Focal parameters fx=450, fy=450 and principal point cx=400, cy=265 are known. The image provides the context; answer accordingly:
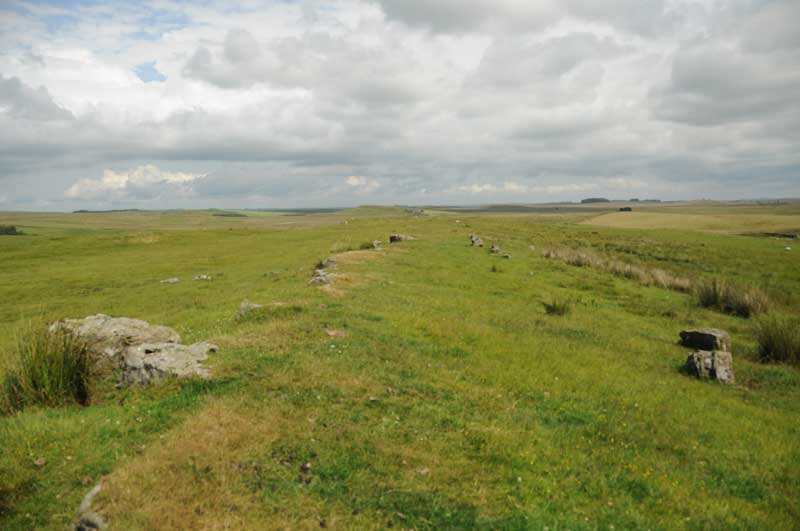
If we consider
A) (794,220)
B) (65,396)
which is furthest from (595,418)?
(794,220)

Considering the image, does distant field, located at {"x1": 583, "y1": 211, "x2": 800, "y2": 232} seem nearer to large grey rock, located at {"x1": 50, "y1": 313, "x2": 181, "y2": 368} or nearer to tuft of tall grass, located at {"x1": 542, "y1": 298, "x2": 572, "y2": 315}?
tuft of tall grass, located at {"x1": 542, "y1": 298, "x2": 572, "y2": 315}

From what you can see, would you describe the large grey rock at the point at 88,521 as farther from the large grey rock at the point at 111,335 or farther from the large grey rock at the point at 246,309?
the large grey rock at the point at 246,309

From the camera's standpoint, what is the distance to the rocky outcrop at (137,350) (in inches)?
431

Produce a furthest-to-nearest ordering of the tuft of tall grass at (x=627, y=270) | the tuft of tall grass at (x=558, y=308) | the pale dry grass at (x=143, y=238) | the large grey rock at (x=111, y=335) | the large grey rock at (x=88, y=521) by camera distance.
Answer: the pale dry grass at (x=143, y=238), the tuft of tall grass at (x=627, y=270), the tuft of tall grass at (x=558, y=308), the large grey rock at (x=111, y=335), the large grey rock at (x=88, y=521)

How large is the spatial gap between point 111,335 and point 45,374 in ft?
9.16

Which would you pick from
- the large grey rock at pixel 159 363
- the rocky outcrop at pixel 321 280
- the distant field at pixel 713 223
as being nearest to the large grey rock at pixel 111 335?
the large grey rock at pixel 159 363

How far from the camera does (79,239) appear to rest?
68062 millimetres

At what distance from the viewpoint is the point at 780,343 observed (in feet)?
56.5

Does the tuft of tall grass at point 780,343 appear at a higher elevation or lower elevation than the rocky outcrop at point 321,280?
lower

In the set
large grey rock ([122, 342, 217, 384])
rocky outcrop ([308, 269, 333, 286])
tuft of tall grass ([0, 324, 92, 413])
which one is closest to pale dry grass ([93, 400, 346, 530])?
large grey rock ([122, 342, 217, 384])

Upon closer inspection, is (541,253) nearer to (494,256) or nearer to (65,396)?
(494,256)

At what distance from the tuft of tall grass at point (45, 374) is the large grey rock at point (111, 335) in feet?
2.55

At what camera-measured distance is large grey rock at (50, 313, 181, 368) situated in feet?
39.1

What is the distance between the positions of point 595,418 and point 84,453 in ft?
35.2
